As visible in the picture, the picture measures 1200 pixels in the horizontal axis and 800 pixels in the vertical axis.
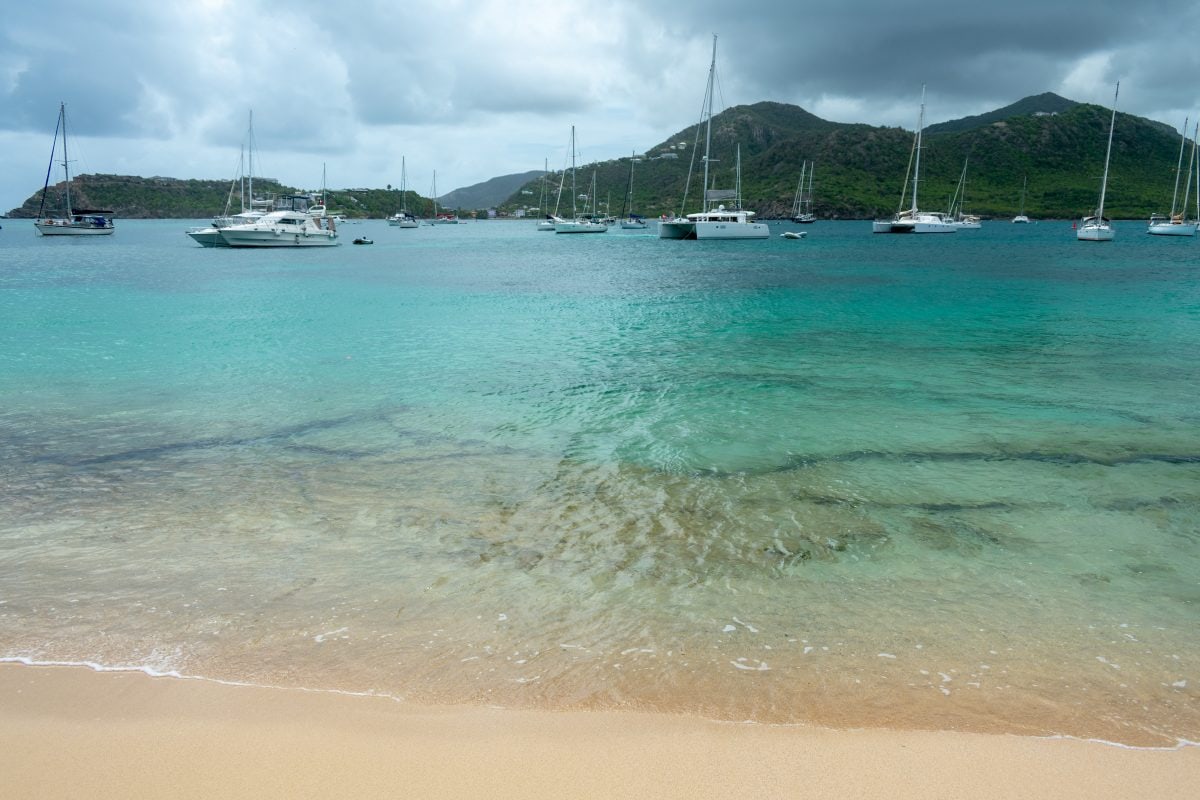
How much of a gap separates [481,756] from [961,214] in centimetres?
16710

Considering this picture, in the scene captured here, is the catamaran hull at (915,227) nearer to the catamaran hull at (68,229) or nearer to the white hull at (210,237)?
the white hull at (210,237)

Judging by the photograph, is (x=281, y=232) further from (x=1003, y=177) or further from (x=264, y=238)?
(x=1003, y=177)

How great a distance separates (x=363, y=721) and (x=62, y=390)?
1434cm

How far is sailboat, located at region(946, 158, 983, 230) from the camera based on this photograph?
427ft

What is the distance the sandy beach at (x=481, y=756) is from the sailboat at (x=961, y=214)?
13195 centimetres

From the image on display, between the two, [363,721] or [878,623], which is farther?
[878,623]

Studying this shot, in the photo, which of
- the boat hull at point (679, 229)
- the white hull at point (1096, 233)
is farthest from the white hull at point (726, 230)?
the white hull at point (1096, 233)

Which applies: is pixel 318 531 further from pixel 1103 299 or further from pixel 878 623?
pixel 1103 299

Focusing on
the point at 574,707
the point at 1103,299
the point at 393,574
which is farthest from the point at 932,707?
the point at 1103,299

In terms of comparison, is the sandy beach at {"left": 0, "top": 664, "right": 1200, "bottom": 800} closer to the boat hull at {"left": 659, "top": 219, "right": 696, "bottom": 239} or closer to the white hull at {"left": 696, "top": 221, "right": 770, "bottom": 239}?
the white hull at {"left": 696, "top": 221, "right": 770, "bottom": 239}

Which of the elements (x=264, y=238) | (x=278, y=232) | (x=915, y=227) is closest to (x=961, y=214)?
(x=915, y=227)

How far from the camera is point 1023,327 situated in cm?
2441

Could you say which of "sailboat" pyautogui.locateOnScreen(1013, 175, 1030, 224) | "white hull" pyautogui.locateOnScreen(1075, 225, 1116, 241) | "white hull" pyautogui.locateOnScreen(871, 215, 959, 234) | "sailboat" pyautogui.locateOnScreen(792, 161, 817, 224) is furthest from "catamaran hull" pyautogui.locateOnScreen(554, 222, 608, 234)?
"sailboat" pyautogui.locateOnScreen(1013, 175, 1030, 224)

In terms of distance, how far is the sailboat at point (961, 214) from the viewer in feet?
427
